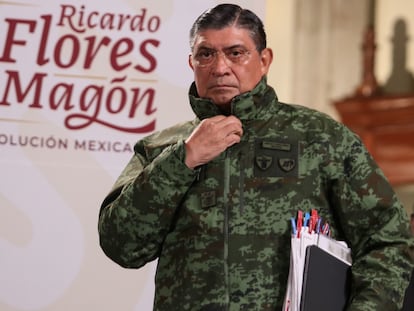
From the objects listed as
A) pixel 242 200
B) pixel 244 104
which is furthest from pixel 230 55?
pixel 242 200

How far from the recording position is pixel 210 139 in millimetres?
2049

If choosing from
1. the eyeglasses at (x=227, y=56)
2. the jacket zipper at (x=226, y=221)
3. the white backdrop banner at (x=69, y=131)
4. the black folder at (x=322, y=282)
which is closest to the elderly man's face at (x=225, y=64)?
the eyeglasses at (x=227, y=56)

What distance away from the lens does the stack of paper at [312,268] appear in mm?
1994

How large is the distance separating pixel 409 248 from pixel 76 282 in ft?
5.03

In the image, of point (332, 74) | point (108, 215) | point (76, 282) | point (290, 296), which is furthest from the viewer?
point (332, 74)

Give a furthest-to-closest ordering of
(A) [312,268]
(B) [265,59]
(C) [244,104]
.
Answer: (B) [265,59], (C) [244,104], (A) [312,268]

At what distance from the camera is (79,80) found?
3.40 meters

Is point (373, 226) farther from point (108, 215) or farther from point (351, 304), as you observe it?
point (108, 215)

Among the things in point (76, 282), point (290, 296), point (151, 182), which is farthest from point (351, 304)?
point (76, 282)

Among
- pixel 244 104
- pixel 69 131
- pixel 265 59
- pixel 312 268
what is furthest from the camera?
pixel 69 131

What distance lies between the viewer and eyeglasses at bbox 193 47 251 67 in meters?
2.16

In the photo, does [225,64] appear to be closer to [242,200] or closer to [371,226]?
[242,200]

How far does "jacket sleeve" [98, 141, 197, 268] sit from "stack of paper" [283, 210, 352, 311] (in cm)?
23

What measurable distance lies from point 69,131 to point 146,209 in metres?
1.34
